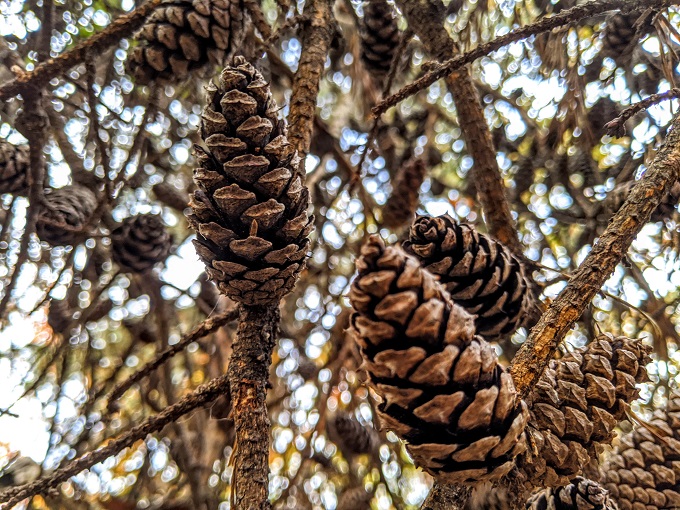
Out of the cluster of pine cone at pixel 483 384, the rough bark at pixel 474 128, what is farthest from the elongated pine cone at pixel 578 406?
the rough bark at pixel 474 128

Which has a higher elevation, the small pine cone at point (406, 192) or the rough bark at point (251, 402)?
the small pine cone at point (406, 192)

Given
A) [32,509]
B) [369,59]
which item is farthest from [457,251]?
[32,509]

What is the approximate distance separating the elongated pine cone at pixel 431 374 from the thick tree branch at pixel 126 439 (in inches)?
15.4

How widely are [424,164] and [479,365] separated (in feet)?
5.85

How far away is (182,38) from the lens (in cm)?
123

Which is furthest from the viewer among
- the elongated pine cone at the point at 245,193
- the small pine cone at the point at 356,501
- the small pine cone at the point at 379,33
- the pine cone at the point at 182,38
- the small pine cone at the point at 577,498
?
the small pine cone at the point at 356,501

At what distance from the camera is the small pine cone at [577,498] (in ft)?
3.14

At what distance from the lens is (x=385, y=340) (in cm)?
58

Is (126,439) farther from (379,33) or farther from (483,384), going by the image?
(379,33)

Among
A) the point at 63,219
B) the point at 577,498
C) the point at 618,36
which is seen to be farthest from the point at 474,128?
the point at 63,219

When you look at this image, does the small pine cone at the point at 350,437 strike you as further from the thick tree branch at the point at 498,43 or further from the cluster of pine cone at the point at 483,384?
the thick tree branch at the point at 498,43

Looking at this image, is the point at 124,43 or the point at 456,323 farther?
the point at 124,43

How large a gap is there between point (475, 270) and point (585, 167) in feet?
4.06

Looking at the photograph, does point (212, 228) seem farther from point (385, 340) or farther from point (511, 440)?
point (511, 440)
